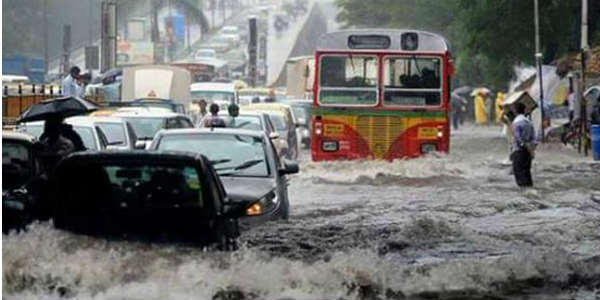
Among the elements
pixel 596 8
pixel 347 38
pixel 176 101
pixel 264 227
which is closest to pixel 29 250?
pixel 264 227

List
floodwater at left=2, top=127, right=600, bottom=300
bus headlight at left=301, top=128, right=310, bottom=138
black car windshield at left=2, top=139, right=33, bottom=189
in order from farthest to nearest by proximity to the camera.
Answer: bus headlight at left=301, top=128, right=310, bottom=138
black car windshield at left=2, top=139, right=33, bottom=189
floodwater at left=2, top=127, right=600, bottom=300

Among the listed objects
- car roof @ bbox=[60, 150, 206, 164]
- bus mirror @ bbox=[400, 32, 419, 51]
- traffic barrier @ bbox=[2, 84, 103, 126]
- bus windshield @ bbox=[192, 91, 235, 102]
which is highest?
bus mirror @ bbox=[400, 32, 419, 51]

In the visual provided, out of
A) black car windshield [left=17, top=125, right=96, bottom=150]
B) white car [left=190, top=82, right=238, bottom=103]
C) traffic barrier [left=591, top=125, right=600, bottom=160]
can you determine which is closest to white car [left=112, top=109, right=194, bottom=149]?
black car windshield [left=17, top=125, right=96, bottom=150]

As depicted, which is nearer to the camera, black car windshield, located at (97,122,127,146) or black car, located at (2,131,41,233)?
black car, located at (2,131,41,233)

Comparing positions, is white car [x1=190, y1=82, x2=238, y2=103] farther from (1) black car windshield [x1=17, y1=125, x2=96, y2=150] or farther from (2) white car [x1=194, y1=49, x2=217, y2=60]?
(2) white car [x1=194, y1=49, x2=217, y2=60]

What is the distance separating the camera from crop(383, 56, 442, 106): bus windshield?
27.3m

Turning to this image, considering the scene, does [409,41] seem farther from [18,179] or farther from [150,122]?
[18,179]

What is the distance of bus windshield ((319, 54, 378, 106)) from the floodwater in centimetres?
557

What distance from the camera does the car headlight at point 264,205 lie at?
14.3m

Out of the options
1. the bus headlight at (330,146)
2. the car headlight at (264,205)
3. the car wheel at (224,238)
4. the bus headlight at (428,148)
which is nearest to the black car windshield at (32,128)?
the car headlight at (264,205)

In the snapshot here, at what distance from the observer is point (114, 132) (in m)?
22.5

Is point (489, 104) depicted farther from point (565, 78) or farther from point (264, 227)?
point (264, 227)

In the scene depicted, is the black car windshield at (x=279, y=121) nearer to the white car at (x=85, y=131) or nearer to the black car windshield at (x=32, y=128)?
the white car at (x=85, y=131)

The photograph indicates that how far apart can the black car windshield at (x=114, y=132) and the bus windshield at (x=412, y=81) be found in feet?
21.8
